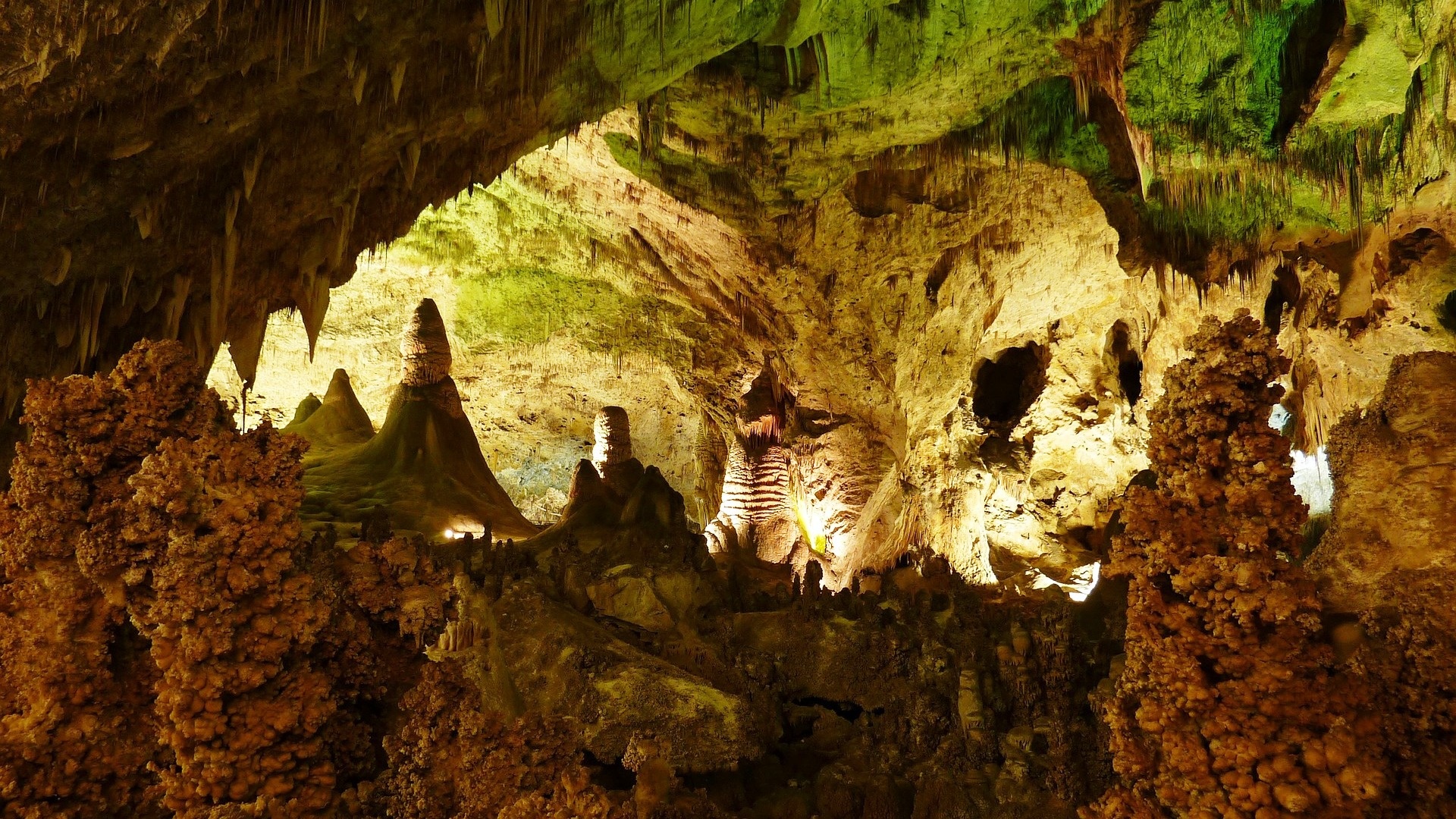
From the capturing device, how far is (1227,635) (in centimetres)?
376

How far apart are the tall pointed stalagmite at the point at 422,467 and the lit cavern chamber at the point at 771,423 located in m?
0.08

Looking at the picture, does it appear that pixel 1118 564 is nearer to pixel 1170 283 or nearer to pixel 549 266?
pixel 1170 283

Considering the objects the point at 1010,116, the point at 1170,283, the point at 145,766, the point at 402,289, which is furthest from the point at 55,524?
the point at 402,289

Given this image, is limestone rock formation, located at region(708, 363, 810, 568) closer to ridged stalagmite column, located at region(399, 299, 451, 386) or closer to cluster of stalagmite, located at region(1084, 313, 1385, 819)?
ridged stalagmite column, located at region(399, 299, 451, 386)

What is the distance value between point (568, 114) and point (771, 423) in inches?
377

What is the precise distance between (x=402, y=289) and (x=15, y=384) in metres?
10.9

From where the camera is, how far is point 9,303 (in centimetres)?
713

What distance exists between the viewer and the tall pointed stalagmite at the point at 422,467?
37.2 feet

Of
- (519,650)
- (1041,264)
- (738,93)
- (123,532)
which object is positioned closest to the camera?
(123,532)

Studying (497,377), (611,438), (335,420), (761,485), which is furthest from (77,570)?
(497,377)

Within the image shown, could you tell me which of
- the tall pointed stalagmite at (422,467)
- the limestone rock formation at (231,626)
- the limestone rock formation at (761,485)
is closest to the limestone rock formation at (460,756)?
the limestone rock formation at (231,626)

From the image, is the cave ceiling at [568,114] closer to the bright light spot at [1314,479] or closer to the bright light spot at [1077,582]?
the bright light spot at [1314,479]

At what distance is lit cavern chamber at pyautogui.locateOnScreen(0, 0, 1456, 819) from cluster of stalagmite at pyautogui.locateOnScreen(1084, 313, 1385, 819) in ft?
0.07

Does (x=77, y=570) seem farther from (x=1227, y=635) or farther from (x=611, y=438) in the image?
(x=611, y=438)
